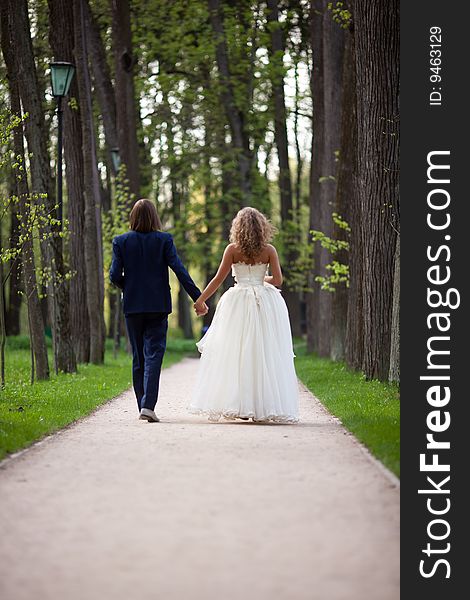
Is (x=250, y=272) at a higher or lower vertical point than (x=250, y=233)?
lower

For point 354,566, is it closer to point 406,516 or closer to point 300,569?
point 300,569

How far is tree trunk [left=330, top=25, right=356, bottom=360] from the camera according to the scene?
20.8 meters

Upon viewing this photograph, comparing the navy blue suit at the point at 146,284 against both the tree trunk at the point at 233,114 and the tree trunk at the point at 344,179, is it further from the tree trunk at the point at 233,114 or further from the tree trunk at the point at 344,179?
the tree trunk at the point at 233,114

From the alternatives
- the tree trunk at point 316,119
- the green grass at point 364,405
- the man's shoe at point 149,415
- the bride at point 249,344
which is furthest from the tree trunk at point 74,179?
the man's shoe at point 149,415

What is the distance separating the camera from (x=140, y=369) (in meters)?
12.5

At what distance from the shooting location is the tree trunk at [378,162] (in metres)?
16.1

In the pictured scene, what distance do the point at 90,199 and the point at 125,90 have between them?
612 centimetres

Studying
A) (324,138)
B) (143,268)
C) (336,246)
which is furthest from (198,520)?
(324,138)

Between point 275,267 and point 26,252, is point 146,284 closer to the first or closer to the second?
point 275,267

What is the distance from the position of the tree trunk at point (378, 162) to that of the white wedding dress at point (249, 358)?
12.8 feet

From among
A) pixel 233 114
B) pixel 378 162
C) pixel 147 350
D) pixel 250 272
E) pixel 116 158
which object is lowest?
pixel 147 350

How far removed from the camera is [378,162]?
649 inches

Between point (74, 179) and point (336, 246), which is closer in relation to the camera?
point (336, 246)

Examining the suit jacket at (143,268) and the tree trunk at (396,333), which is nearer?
the suit jacket at (143,268)
